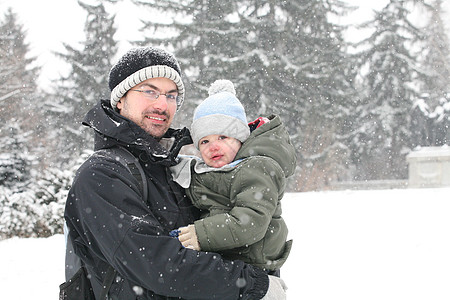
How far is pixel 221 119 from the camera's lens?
105 inches

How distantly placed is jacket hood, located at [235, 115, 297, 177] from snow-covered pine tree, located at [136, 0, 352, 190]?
2134 cm

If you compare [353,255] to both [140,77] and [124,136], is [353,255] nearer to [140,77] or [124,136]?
[140,77]

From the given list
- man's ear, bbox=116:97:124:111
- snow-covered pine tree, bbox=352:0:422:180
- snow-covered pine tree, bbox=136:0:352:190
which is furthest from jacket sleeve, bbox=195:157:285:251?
snow-covered pine tree, bbox=352:0:422:180

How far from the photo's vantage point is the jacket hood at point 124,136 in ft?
7.08

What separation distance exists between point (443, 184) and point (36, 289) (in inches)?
706

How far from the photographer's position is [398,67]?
30031 millimetres

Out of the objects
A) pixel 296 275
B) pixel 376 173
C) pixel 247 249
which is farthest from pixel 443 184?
pixel 247 249

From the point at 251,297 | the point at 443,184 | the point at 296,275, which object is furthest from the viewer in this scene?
the point at 443,184

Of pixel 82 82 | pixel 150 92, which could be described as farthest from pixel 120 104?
pixel 82 82

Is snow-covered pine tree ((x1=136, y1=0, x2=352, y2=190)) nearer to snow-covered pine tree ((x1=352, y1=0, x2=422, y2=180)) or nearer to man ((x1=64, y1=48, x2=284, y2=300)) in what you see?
snow-covered pine tree ((x1=352, y1=0, x2=422, y2=180))

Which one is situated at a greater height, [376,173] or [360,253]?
[376,173]

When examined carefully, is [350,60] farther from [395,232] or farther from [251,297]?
[251,297]

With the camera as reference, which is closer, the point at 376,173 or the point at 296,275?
the point at 296,275

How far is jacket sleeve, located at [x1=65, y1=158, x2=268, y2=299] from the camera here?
1.84m
